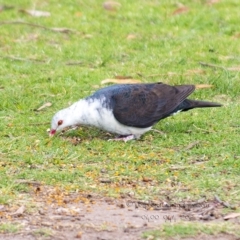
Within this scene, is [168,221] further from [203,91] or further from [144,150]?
[203,91]

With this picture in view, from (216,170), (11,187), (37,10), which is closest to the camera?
(11,187)

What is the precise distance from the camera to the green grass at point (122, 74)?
7.20m

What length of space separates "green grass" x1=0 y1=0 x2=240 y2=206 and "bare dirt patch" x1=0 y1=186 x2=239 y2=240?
0.53 feet

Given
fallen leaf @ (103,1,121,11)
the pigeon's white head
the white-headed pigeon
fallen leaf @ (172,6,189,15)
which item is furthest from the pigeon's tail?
fallen leaf @ (103,1,121,11)

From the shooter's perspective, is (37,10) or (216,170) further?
(37,10)

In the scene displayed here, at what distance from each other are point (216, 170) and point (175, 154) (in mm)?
603

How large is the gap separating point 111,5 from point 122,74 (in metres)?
3.45

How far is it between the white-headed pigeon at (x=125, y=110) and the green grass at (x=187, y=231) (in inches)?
102

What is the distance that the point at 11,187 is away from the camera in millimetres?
6812

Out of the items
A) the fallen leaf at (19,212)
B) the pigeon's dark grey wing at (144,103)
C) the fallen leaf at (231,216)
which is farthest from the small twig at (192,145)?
the fallen leaf at (19,212)

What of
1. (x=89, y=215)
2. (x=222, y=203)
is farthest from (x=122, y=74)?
(x=89, y=215)

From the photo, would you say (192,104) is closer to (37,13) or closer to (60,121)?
(60,121)

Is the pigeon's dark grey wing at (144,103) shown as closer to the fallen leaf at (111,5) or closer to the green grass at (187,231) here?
the green grass at (187,231)

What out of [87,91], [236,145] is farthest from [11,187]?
[87,91]
